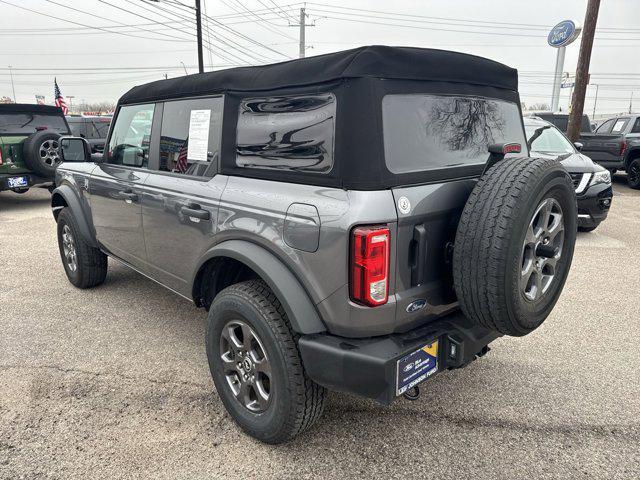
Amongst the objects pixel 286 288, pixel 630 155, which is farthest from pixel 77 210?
pixel 630 155

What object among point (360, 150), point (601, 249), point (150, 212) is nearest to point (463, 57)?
point (360, 150)

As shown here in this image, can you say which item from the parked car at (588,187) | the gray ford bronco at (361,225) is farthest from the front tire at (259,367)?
the parked car at (588,187)

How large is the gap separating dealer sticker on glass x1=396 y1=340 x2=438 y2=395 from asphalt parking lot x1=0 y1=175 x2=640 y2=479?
0.50m

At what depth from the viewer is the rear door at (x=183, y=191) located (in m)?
2.81

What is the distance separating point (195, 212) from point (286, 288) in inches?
35.8

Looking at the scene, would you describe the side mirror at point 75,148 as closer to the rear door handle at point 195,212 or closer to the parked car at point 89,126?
the rear door handle at point 195,212

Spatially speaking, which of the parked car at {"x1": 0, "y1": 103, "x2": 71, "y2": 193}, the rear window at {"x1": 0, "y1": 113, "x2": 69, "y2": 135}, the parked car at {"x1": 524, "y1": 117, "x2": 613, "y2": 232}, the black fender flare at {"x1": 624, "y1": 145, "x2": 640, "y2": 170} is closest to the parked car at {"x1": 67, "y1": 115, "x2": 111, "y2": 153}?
the rear window at {"x1": 0, "y1": 113, "x2": 69, "y2": 135}

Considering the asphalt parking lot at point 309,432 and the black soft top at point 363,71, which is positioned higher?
the black soft top at point 363,71

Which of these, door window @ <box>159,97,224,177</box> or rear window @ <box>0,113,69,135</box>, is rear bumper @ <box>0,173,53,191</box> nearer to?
rear window @ <box>0,113,69,135</box>

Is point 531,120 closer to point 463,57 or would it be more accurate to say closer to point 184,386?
point 463,57

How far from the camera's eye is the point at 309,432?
263 centimetres

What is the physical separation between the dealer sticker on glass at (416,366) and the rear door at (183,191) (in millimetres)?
1287

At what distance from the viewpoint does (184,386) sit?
3080mm

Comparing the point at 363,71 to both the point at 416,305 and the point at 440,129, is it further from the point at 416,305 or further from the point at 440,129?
the point at 416,305
